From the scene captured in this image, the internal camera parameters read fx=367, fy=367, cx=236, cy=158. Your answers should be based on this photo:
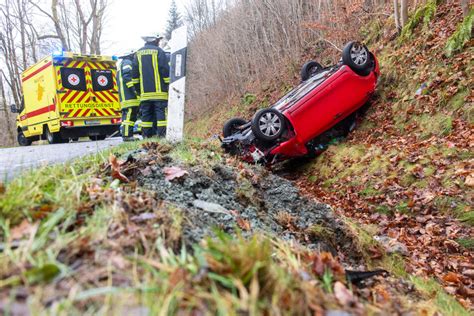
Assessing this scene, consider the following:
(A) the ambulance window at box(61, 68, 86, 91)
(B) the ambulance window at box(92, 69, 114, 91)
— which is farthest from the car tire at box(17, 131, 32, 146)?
(B) the ambulance window at box(92, 69, 114, 91)

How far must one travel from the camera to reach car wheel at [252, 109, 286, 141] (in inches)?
230

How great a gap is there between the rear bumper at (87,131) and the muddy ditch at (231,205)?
8.72m

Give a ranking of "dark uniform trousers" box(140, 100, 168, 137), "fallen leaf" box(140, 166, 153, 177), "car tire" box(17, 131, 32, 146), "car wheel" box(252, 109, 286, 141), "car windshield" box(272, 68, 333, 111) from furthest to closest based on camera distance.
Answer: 1. "car tire" box(17, 131, 32, 146)
2. "dark uniform trousers" box(140, 100, 168, 137)
3. "car windshield" box(272, 68, 333, 111)
4. "car wheel" box(252, 109, 286, 141)
5. "fallen leaf" box(140, 166, 153, 177)

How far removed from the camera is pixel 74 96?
37.5ft

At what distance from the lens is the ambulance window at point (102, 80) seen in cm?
1186

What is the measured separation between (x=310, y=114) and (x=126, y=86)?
3.77 meters

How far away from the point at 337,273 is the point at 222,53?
52.7 feet

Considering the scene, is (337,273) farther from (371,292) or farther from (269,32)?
(269,32)

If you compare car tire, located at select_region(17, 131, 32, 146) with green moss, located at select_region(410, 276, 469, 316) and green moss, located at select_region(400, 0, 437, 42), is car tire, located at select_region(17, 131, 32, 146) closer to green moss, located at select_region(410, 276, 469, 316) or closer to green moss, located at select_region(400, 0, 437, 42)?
green moss, located at select_region(400, 0, 437, 42)

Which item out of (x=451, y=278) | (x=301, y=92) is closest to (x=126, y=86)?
(x=301, y=92)

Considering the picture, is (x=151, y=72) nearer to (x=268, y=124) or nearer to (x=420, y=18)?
(x=268, y=124)

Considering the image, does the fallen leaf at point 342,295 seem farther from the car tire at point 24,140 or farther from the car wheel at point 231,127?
the car tire at point 24,140

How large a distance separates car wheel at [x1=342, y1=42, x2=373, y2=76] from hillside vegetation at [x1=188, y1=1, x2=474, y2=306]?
2.17 feet

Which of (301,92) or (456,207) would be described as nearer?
(456,207)
